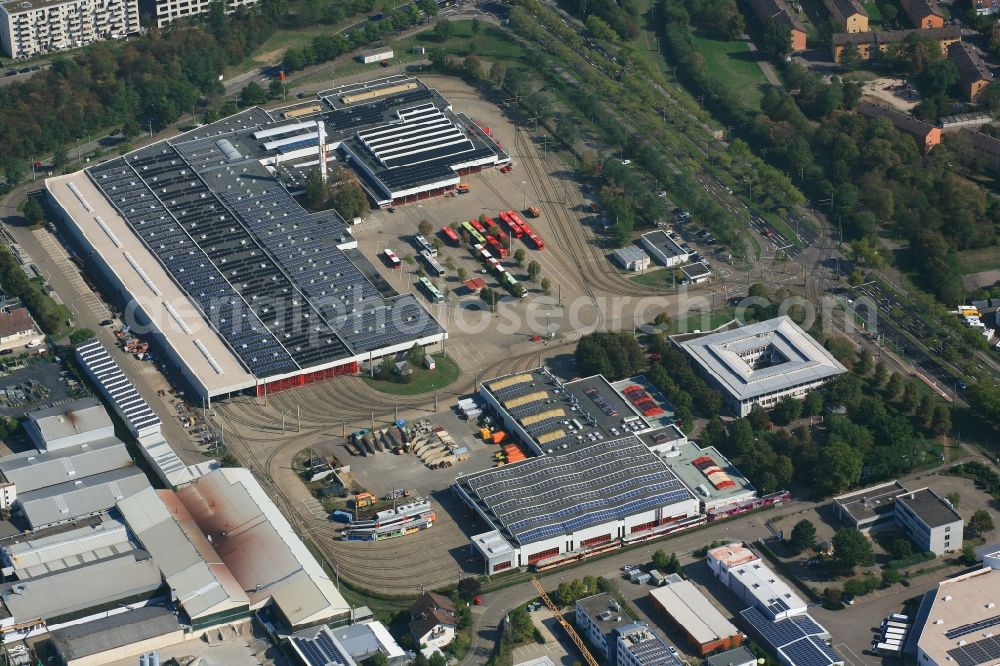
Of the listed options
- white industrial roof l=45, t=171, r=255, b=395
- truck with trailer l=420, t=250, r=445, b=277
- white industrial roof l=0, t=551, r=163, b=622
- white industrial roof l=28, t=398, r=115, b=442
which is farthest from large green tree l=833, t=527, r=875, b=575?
white industrial roof l=28, t=398, r=115, b=442

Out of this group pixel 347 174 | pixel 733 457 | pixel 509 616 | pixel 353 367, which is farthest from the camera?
pixel 347 174

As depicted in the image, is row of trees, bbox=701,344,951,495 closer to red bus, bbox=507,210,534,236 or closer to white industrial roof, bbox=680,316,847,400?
white industrial roof, bbox=680,316,847,400

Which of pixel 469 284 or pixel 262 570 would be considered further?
pixel 469 284

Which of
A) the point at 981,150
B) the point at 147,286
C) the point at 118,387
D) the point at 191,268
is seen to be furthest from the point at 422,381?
the point at 981,150

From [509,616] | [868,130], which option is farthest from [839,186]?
[509,616]

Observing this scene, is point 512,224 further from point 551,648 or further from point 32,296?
point 551,648

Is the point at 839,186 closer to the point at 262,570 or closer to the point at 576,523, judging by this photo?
the point at 576,523

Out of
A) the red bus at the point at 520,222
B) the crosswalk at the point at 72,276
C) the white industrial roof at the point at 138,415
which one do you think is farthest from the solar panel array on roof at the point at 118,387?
the red bus at the point at 520,222
